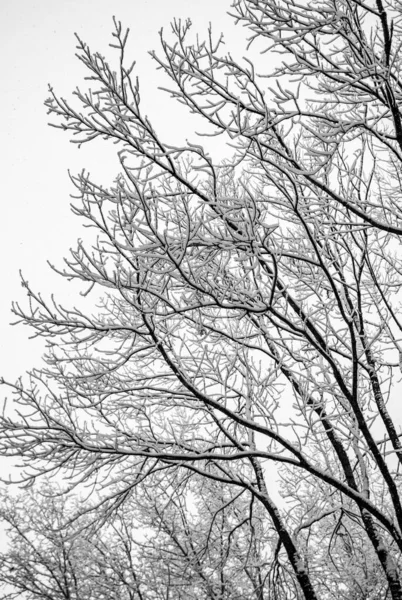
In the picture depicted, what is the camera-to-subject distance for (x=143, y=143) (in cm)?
295

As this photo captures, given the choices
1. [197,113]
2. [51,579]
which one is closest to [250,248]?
[197,113]

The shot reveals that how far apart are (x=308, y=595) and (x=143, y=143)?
491 centimetres

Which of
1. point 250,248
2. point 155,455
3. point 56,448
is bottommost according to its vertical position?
point 155,455

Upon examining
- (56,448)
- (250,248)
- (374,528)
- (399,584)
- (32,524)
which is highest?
(32,524)

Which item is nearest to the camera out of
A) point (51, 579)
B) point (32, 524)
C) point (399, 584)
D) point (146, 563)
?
point (399, 584)

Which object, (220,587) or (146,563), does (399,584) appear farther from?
(146,563)

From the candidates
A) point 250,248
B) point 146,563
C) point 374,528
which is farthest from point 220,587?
point 250,248

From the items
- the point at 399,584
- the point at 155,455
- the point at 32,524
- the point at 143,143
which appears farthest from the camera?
the point at 32,524

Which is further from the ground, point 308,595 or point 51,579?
point 51,579

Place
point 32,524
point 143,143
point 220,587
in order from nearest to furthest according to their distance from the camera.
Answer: point 143,143
point 220,587
point 32,524

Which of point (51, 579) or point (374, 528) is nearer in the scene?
point (374, 528)

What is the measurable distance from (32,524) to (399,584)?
34.0 ft

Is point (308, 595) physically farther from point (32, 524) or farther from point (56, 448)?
point (32, 524)

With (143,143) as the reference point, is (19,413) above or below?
below
